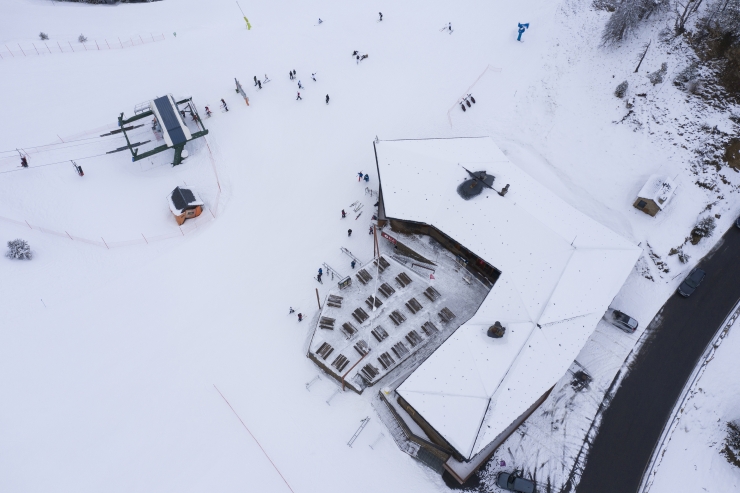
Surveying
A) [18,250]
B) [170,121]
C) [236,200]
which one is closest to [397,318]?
[236,200]

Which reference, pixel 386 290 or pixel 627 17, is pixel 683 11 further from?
pixel 386 290

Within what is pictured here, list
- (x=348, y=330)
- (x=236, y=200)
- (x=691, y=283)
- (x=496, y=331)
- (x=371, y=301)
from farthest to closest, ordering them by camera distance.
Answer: (x=236, y=200)
(x=691, y=283)
(x=371, y=301)
(x=348, y=330)
(x=496, y=331)

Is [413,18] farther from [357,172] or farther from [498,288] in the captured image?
[498,288]

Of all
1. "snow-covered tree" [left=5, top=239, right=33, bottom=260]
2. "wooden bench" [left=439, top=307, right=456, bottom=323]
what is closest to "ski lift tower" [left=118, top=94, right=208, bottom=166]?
"snow-covered tree" [left=5, top=239, right=33, bottom=260]

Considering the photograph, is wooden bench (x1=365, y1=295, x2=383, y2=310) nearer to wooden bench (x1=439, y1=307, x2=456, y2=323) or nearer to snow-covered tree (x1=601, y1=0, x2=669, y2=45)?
wooden bench (x1=439, y1=307, x2=456, y2=323)

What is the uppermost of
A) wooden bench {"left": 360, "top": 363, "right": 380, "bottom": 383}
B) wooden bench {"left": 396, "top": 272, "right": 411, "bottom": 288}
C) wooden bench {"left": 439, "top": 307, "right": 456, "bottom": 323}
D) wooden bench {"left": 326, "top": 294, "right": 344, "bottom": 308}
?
wooden bench {"left": 396, "top": 272, "right": 411, "bottom": 288}
